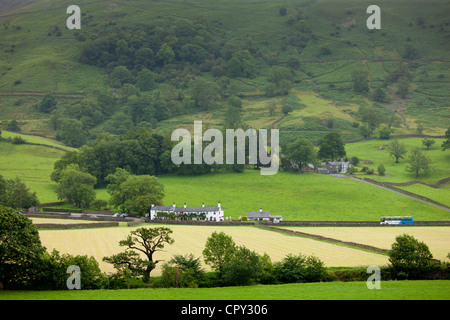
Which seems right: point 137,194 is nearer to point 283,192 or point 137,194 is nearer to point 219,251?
point 283,192

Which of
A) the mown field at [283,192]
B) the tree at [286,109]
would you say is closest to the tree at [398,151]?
the mown field at [283,192]

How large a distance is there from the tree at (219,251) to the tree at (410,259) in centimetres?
1345

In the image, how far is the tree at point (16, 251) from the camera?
117 ft

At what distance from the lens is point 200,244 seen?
57.4 metres

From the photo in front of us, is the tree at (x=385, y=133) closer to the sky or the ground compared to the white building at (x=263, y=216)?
closer to the sky

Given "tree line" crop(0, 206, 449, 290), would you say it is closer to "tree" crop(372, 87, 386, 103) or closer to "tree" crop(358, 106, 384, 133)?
"tree" crop(358, 106, 384, 133)

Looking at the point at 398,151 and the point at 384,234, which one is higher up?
the point at 398,151

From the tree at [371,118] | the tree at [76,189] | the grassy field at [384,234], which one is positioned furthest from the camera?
the tree at [371,118]

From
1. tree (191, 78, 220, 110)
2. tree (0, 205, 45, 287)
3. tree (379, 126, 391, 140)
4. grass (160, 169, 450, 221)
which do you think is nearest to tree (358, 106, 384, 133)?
tree (379, 126, 391, 140)

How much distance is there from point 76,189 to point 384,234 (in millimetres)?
54309

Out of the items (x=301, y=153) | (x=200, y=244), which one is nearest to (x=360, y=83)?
(x=301, y=153)

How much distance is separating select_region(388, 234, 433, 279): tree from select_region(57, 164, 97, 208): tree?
6284 centimetres

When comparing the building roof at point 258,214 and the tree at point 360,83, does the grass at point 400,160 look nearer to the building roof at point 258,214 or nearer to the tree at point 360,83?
the building roof at point 258,214

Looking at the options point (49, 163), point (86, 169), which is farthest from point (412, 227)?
point (49, 163)
